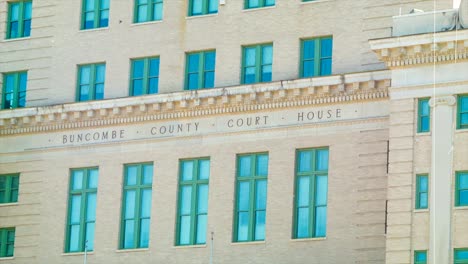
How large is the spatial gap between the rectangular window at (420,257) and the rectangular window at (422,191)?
180 cm

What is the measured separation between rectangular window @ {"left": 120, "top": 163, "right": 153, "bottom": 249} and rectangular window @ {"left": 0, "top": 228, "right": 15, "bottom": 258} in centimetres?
622

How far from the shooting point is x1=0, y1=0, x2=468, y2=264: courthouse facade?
223 ft

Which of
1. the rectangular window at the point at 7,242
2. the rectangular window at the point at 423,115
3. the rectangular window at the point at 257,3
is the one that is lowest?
the rectangular window at the point at 7,242

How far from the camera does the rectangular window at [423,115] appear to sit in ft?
224

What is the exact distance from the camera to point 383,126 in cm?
7181

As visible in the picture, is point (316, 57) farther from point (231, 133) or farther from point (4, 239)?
point (4, 239)

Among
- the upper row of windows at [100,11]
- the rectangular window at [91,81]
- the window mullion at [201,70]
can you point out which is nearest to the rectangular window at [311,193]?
the window mullion at [201,70]

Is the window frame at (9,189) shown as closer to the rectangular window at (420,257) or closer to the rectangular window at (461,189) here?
the rectangular window at (420,257)

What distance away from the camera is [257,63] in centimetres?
7619

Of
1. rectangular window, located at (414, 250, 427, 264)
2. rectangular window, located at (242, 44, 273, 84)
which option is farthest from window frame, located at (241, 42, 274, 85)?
rectangular window, located at (414, 250, 427, 264)

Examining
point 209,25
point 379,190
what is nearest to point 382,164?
point 379,190

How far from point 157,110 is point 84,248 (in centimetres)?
723

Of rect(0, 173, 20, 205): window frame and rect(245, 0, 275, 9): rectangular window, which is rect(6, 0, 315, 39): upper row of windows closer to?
rect(245, 0, 275, 9): rectangular window

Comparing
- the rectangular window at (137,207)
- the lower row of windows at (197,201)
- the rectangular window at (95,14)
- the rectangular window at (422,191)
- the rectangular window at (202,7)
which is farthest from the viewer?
the rectangular window at (95,14)
